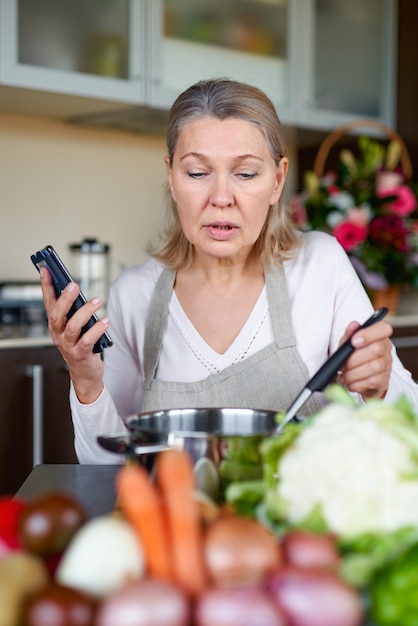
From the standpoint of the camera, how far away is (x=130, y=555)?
0.60 metres

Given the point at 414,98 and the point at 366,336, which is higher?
the point at 414,98

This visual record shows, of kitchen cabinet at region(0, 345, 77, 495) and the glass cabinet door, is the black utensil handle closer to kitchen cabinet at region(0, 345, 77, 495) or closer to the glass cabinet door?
kitchen cabinet at region(0, 345, 77, 495)

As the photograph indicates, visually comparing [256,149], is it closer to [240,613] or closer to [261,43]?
[240,613]

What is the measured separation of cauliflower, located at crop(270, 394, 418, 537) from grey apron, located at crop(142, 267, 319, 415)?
637 mm

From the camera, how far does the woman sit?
4.39 feet

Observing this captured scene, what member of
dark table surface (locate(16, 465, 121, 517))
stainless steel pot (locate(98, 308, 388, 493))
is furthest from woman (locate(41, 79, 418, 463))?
stainless steel pot (locate(98, 308, 388, 493))

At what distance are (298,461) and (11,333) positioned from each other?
1869 mm

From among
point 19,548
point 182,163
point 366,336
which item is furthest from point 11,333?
point 19,548

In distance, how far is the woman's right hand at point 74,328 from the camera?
1.13 meters

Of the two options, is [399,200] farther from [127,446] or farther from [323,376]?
[127,446]

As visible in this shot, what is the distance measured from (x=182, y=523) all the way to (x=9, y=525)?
18cm

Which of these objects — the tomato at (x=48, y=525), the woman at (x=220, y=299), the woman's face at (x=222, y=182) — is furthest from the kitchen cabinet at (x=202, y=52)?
the tomato at (x=48, y=525)

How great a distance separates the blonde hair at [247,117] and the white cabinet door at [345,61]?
167 cm

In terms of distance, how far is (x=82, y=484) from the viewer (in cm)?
110
